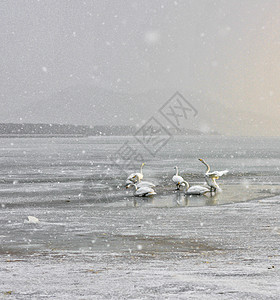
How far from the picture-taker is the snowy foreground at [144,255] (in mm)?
8086

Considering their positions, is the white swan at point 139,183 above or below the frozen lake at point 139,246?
below

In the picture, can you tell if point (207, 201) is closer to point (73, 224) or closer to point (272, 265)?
point (73, 224)

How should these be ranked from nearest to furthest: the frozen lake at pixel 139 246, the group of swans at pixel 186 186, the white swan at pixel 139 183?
the frozen lake at pixel 139 246, the group of swans at pixel 186 186, the white swan at pixel 139 183

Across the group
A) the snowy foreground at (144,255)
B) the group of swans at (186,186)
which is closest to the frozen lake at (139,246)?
the snowy foreground at (144,255)

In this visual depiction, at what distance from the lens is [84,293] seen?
7918mm

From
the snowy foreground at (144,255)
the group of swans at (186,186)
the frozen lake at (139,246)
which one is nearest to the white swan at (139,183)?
the group of swans at (186,186)

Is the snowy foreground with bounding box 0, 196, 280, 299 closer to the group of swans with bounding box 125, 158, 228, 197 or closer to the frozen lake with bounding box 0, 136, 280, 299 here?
the frozen lake with bounding box 0, 136, 280, 299

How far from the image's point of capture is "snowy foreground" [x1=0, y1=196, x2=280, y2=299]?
26.5 ft

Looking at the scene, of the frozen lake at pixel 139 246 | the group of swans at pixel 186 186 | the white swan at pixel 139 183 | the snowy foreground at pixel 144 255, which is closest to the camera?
the snowy foreground at pixel 144 255

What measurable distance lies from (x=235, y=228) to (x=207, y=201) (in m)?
6.88

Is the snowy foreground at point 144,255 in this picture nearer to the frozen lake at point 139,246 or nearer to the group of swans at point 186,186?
the frozen lake at point 139,246

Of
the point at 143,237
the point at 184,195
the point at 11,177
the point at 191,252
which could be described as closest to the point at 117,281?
the point at 191,252

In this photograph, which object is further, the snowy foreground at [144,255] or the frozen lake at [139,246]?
the frozen lake at [139,246]

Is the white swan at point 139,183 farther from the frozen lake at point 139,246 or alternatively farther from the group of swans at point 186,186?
the frozen lake at point 139,246
